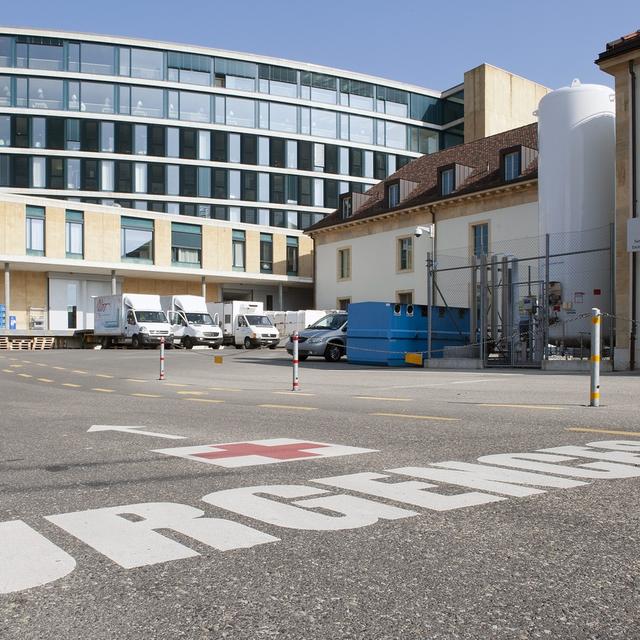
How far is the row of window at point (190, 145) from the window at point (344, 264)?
1913 centimetres

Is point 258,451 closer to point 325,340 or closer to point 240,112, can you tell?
point 325,340

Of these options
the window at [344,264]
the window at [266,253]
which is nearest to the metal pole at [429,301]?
the window at [344,264]

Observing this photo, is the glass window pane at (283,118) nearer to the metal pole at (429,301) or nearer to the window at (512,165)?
the window at (512,165)

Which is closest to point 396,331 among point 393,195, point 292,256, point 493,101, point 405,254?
point 405,254

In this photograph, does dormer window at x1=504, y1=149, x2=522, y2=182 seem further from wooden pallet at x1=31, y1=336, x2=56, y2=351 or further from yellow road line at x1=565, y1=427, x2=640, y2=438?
yellow road line at x1=565, y1=427, x2=640, y2=438

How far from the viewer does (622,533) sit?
3.94 metres

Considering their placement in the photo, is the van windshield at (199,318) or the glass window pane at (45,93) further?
the glass window pane at (45,93)

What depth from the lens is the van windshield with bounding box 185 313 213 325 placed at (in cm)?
4506

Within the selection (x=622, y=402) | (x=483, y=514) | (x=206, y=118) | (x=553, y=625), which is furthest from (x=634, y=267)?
(x=206, y=118)

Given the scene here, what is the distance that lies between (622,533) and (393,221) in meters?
43.0

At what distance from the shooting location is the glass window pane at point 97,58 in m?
61.0

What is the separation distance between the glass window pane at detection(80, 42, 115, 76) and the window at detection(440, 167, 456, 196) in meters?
32.1

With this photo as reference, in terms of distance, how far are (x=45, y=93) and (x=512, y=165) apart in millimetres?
38803

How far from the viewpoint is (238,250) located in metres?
60.1
